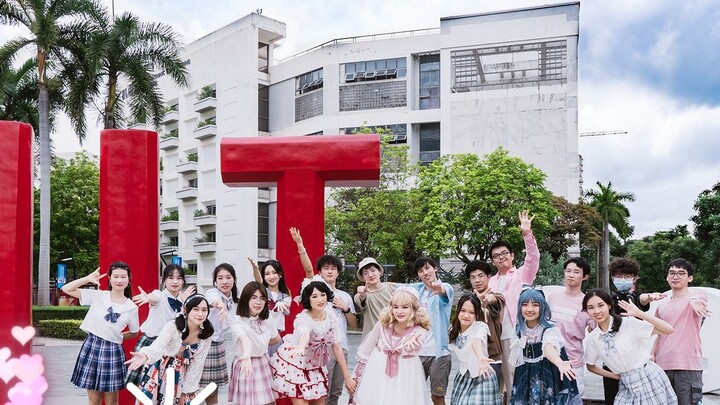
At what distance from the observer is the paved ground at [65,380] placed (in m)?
8.77

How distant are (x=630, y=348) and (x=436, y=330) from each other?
5.80ft

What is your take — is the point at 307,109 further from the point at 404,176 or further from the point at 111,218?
the point at 111,218

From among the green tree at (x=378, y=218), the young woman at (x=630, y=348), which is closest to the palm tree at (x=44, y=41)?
the green tree at (x=378, y=218)

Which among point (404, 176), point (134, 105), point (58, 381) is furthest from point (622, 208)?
point (58, 381)

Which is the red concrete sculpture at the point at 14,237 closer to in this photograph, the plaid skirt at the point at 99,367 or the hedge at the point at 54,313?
the plaid skirt at the point at 99,367

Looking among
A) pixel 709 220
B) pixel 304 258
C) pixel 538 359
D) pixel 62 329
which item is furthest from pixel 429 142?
pixel 538 359

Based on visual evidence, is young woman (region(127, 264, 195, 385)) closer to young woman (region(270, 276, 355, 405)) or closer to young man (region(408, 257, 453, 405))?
young woman (region(270, 276, 355, 405))

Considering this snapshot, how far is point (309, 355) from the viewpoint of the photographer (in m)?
5.75

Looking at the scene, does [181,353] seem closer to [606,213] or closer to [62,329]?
[62,329]

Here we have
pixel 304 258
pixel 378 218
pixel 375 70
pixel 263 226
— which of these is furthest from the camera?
pixel 263 226

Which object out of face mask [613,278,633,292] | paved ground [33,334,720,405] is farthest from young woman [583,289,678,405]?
paved ground [33,334,720,405]

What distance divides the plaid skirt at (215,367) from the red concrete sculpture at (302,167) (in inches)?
42.7

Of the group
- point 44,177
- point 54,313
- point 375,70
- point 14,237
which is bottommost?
point 54,313

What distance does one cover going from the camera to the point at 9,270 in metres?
5.84
